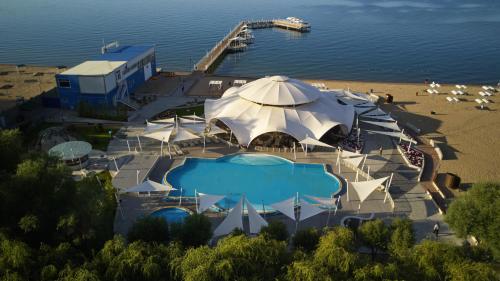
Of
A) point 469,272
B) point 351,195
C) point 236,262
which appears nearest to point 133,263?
point 236,262

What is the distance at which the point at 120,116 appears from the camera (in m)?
34.1

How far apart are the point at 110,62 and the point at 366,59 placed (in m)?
42.9

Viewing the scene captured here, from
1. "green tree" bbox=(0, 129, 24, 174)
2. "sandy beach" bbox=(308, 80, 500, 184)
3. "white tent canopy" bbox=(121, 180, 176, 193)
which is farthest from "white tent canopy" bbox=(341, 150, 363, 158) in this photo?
"green tree" bbox=(0, 129, 24, 174)

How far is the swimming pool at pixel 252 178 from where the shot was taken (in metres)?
24.4

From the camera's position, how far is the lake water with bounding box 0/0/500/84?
60.7m

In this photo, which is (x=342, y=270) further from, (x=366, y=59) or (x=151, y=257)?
(x=366, y=59)

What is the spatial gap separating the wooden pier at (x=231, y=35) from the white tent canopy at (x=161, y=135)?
24.4 meters

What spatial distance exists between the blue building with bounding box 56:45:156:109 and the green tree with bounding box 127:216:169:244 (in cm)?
2276

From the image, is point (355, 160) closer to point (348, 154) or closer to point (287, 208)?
point (348, 154)

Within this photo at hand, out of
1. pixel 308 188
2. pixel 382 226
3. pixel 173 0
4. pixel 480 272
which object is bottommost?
pixel 308 188

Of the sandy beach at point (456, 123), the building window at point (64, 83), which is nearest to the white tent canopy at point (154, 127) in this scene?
the building window at point (64, 83)

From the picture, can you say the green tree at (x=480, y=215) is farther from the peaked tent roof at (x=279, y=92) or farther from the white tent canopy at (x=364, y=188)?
the peaked tent roof at (x=279, y=92)

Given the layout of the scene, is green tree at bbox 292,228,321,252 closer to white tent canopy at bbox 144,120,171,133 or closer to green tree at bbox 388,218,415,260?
green tree at bbox 388,218,415,260

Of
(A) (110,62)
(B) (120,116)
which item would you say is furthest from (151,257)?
(A) (110,62)
